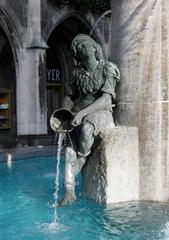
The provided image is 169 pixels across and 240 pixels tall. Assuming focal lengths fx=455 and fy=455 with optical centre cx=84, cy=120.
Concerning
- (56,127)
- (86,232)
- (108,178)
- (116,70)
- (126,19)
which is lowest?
(86,232)

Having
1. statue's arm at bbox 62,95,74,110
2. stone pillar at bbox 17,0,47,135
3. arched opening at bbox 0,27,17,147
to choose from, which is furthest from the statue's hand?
arched opening at bbox 0,27,17,147

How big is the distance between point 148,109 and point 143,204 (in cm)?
89

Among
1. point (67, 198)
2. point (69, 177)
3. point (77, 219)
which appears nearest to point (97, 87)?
point (69, 177)

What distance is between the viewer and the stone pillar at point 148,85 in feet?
14.0

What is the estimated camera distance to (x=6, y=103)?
56.3 ft

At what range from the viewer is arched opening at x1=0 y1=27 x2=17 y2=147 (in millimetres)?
17094

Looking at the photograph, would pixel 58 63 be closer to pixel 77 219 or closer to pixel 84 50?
pixel 84 50

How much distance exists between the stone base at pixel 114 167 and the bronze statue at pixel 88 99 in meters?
0.11

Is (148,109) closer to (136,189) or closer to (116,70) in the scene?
(116,70)

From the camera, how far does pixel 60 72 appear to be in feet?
62.5

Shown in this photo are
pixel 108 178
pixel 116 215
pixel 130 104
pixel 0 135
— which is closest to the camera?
pixel 116 215

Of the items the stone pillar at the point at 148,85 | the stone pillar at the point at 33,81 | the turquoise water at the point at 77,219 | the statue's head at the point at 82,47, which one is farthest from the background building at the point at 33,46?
the turquoise water at the point at 77,219

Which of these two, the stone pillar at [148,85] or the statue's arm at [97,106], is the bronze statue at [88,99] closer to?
the statue's arm at [97,106]

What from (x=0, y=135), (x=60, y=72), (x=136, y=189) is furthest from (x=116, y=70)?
(x=60, y=72)
